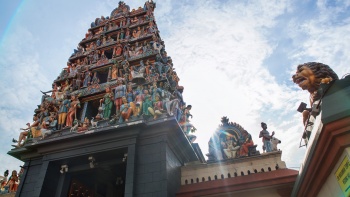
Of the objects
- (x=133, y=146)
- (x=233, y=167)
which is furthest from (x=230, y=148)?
(x=133, y=146)

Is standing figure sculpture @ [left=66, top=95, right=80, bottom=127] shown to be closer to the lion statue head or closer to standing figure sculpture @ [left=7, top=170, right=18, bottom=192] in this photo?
standing figure sculpture @ [left=7, top=170, right=18, bottom=192]

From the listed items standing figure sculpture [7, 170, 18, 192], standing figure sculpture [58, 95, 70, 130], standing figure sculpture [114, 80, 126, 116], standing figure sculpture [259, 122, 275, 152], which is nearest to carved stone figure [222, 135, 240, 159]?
standing figure sculpture [259, 122, 275, 152]

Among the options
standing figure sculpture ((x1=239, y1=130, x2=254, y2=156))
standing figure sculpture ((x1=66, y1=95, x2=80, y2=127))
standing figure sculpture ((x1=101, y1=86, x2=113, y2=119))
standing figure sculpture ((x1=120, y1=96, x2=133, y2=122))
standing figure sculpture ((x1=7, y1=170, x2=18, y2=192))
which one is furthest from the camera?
standing figure sculpture ((x1=7, y1=170, x2=18, y2=192))

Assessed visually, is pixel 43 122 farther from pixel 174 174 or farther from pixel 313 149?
pixel 313 149

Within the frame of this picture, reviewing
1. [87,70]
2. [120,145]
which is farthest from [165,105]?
[87,70]

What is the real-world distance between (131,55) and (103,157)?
722cm

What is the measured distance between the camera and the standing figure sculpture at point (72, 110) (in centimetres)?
1341

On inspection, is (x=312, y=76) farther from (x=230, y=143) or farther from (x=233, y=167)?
(x=230, y=143)

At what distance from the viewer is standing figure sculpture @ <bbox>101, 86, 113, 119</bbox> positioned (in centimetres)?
1274

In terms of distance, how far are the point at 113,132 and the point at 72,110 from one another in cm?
430

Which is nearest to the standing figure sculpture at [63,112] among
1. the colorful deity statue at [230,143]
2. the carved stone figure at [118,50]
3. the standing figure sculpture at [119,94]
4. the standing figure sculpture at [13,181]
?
the standing figure sculpture at [119,94]

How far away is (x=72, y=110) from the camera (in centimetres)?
1388

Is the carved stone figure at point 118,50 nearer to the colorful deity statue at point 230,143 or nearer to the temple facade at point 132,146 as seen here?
the temple facade at point 132,146

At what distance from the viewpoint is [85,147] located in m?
11.1
